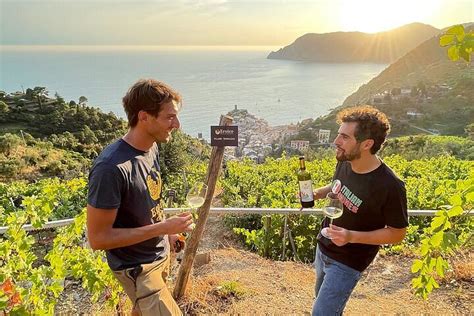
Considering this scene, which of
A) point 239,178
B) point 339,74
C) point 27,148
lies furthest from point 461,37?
point 339,74

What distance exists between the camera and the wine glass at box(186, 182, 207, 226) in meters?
2.89

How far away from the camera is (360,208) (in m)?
2.44

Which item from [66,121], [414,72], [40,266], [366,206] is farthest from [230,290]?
[414,72]

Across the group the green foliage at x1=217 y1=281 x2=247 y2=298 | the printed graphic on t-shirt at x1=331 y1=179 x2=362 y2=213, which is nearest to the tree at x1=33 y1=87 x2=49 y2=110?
the green foliage at x1=217 y1=281 x2=247 y2=298

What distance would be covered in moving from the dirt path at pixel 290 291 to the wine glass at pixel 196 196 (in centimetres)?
138

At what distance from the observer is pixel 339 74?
18262 cm

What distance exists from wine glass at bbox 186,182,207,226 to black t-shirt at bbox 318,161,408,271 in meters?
0.91

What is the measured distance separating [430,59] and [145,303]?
387 feet

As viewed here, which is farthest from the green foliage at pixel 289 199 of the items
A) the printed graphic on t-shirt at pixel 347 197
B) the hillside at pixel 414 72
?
the hillside at pixel 414 72

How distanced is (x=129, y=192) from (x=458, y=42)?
1.75 metres

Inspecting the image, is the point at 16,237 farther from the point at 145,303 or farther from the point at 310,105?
the point at 310,105

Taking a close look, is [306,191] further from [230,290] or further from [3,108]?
[3,108]

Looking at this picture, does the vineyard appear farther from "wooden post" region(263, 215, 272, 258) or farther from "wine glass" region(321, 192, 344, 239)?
"wine glass" region(321, 192, 344, 239)

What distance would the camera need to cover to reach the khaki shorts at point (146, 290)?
2.34 meters
